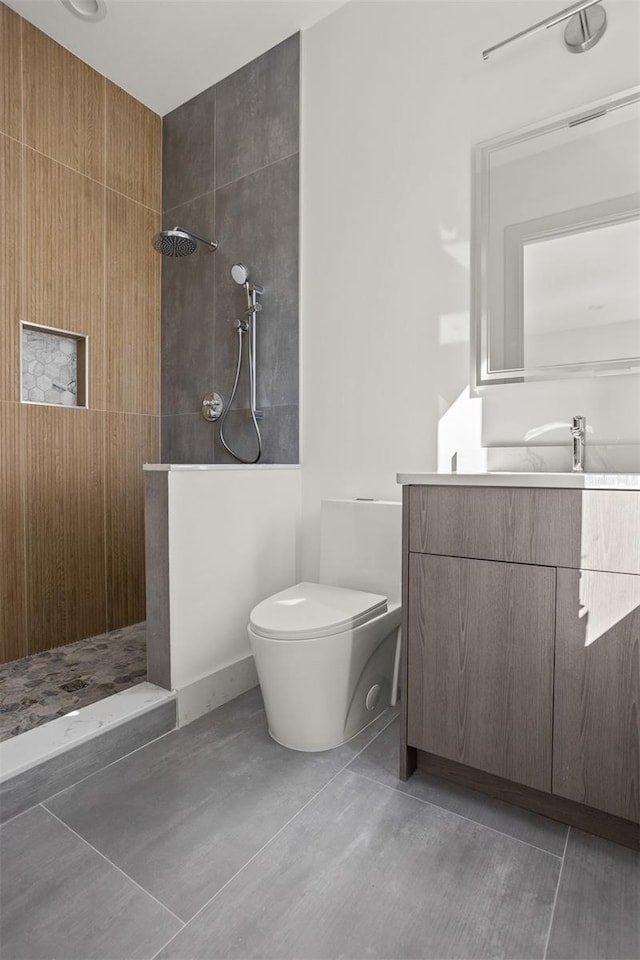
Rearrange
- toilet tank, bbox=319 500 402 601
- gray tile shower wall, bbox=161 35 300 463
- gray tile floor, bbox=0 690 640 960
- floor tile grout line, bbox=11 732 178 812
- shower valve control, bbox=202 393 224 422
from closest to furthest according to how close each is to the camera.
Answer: gray tile floor, bbox=0 690 640 960 → floor tile grout line, bbox=11 732 178 812 → toilet tank, bbox=319 500 402 601 → gray tile shower wall, bbox=161 35 300 463 → shower valve control, bbox=202 393 224 422

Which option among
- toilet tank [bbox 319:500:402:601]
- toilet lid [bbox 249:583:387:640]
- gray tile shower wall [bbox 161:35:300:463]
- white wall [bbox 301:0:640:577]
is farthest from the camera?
gray tile shower wall [bbox 161:35:300:463]

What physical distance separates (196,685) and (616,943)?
1.28 meters

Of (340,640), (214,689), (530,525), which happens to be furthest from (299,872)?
(530,525)

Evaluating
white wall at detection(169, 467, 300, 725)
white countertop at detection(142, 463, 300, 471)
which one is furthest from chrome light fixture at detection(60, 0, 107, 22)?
white wall at detection(169, 467, 300, 725)

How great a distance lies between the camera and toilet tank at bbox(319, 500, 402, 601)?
1866 millimetres

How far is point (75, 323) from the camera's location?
2457 mm

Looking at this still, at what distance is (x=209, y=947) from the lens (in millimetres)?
964

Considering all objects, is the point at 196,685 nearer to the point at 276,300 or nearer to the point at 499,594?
the point at 499,594

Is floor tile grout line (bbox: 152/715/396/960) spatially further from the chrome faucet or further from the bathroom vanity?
the chrome faucet

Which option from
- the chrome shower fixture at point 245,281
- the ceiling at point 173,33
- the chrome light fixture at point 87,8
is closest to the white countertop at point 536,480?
the chrome shower fixture at point 245,281

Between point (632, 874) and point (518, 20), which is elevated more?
point (518, 20)

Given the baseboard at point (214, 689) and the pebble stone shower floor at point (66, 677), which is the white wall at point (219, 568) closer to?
the baseboard at point (214, 689)

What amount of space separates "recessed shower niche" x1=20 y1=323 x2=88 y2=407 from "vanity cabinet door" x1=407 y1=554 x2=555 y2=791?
1893mm

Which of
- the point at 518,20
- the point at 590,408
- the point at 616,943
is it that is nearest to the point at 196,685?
the point at 616,943
